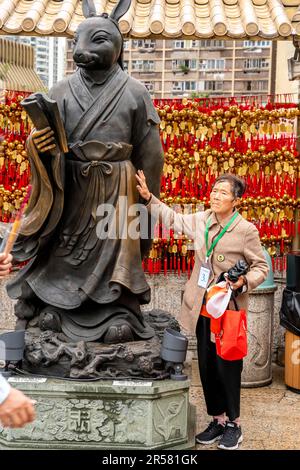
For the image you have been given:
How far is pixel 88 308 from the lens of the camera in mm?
4852

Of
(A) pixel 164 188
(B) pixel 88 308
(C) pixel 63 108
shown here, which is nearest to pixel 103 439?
(B) pixel 88 308

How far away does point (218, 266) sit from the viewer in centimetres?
495

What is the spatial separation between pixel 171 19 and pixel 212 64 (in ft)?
157

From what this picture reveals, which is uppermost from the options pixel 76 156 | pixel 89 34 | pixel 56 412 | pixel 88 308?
pixel 89 34

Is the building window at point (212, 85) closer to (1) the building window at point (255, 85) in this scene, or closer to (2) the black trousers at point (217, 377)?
(1) the building window at point (255, 85)

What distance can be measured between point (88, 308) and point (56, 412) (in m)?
0.71

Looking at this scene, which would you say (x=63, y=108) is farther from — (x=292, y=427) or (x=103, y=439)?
(x=292, y=427)

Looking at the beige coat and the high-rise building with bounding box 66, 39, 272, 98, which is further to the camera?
the high-rise building with bounding box 66, 39, 272, 98

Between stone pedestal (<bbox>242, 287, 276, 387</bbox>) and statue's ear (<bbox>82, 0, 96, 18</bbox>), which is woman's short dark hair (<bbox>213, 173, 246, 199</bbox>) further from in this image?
stone pedestal (<bbox>242, 287, 276, 387</bbox>)

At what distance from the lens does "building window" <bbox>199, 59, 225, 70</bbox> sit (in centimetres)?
5394

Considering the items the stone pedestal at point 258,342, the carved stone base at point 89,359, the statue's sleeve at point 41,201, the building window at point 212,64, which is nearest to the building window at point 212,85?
the building window at point 212,64

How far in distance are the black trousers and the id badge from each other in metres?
0.25

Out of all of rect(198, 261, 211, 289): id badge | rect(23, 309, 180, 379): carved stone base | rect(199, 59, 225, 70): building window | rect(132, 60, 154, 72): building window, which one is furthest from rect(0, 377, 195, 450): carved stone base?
rect(199, 59, 225, 70): building window

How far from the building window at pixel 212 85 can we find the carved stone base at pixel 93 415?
164ft
